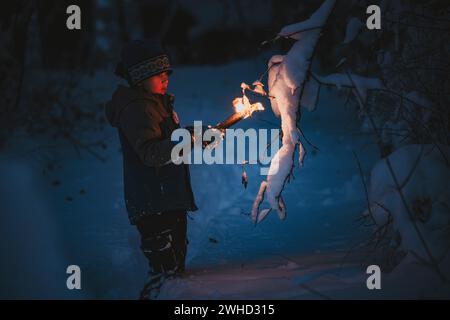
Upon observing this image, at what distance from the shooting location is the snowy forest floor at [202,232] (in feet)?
13.4

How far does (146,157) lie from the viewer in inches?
157

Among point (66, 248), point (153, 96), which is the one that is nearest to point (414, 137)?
point (153, 96)

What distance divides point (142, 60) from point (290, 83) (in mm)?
1168

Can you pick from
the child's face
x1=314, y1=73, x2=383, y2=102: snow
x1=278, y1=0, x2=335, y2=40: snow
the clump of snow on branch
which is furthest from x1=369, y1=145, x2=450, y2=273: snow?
the child's face

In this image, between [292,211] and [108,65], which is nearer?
[292,211]

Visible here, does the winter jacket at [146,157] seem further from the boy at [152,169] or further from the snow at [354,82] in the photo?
the snow at [354,82]

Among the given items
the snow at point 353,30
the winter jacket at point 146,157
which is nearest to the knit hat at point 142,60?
the winter jacket at point 146,157

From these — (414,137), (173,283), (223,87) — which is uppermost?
(223,87)

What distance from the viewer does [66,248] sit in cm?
582

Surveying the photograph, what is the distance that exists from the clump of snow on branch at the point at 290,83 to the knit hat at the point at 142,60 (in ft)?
2.89

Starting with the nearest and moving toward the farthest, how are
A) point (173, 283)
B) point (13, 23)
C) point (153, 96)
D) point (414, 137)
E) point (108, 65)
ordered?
point (173, 283) < point (153, 96) < point (414, 137) < point (13, 23) < point (108, 65)

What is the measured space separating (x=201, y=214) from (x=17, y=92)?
15.0 ft

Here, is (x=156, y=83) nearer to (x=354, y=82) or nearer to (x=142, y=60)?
(x=142, y=60)

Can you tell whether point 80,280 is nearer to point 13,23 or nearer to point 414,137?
point 414,137
